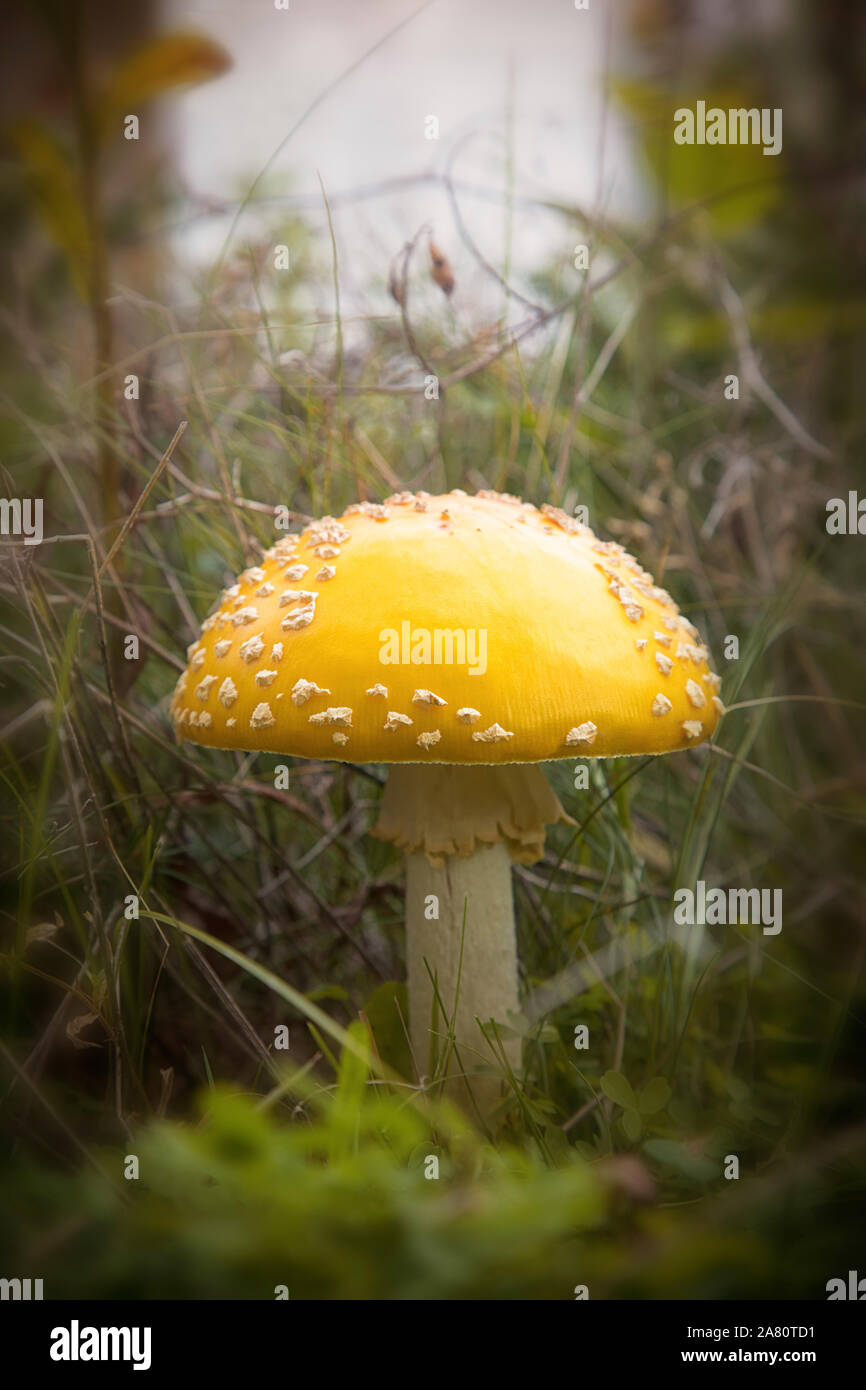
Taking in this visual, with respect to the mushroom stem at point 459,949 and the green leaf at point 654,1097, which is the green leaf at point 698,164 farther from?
the green leaf at point 654,1097

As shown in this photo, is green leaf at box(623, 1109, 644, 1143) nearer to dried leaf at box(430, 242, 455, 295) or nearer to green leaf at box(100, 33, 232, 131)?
dried leaf at box(430, 242, 455, 295)

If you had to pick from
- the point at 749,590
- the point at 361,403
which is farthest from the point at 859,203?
the point at 361,403

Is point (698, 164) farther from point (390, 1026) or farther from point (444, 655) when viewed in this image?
point (390, 1026)

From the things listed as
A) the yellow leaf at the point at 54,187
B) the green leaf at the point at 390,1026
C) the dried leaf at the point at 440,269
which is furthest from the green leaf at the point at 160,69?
the green leaf at the point at 390,1026

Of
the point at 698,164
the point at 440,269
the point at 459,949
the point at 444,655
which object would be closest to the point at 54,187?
the point at 440,269


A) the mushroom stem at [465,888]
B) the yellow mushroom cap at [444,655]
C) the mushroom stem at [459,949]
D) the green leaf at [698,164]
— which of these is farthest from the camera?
the green leaf at [698,164]

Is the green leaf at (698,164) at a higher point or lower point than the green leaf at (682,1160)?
higher

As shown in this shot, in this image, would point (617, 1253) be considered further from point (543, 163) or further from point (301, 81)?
point (543, 163)
